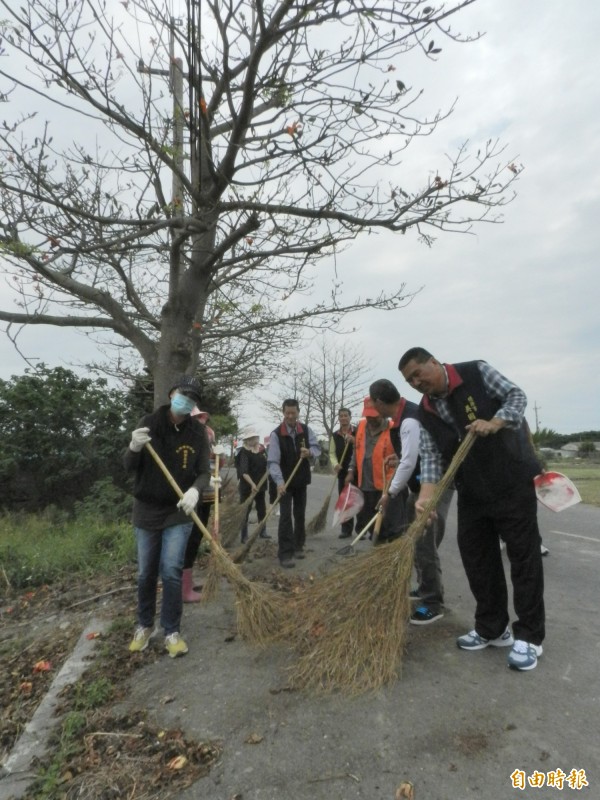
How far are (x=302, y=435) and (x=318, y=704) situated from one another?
4.22 metres

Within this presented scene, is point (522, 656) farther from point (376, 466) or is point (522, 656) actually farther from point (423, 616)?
point (376, 466)

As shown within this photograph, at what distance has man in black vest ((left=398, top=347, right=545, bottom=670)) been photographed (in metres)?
3.26

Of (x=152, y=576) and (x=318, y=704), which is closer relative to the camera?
(x=318, y=704)

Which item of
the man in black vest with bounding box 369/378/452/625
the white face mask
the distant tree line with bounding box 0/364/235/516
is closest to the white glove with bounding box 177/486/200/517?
the white face mask

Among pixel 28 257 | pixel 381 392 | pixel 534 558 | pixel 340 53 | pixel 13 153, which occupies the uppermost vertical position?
pixel 340 53

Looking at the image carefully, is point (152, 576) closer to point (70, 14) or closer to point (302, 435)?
point (302, 435)

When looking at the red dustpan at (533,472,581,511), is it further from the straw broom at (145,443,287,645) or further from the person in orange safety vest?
the straw broom at (145,443,287,645)

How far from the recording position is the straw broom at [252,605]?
3803mm

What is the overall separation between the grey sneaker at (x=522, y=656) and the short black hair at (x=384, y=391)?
203 centimetres

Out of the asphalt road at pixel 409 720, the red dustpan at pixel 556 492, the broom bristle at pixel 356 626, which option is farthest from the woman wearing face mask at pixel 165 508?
the red dustpan at pixel 556 492

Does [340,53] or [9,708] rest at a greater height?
[340,53]

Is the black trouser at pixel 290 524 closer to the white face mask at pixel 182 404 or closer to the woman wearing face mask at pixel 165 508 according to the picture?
the woman wearing face mask at pixel 165 508

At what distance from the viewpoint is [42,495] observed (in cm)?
1207

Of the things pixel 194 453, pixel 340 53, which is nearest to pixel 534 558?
pixel 194 453
